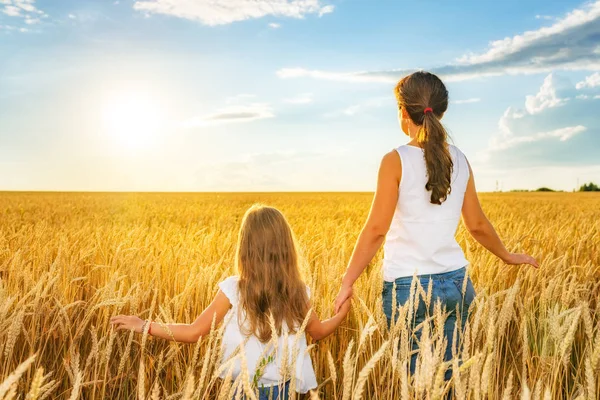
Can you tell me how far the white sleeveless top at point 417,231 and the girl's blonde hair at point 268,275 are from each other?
47cm

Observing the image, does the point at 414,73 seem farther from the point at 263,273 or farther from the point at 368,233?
the point at 263,273

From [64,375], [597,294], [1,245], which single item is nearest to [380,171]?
[64,375]

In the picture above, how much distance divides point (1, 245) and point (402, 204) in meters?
3.59

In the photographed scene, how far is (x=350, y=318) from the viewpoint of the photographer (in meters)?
3.20

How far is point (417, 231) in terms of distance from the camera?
2.44m

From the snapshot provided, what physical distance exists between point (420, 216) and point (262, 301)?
819 mm

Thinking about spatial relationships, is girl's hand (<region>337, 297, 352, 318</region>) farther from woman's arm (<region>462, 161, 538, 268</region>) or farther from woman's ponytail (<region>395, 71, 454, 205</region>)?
woman's arm (<region>462, 161, 538, 268</region>)

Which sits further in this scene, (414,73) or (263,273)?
(414,73)

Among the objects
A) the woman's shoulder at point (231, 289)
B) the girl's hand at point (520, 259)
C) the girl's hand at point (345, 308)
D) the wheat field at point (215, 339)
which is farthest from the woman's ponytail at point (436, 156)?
the woman's shoulder at point (231, 289)

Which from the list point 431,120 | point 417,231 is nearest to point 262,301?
point 417,231

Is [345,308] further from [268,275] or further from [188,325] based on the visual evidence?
[188,325]

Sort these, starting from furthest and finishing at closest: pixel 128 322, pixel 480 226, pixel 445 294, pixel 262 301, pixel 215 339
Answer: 1. pixel 480 226
2. pixel 445 294
3. pixel 262 301
4. pixel 128 322
5. pixel 215 339

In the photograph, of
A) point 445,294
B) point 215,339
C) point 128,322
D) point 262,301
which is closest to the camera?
point 215,339

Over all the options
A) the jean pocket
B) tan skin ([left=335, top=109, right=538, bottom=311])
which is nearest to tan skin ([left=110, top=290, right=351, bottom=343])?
tan skin ([left=335, top=109, right=538, bottom=311])
